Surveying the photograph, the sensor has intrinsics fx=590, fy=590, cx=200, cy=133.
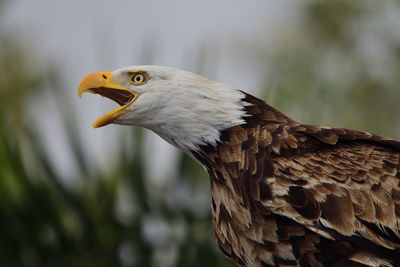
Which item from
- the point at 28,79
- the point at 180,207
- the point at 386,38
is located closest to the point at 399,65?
the point at 386,38

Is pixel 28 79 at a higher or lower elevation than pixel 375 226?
lower

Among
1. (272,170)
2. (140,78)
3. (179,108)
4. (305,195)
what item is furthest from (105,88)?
(305,195)

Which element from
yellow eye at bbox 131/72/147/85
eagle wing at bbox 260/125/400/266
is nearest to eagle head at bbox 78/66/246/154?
yellow eye at bbox 131/72/147/85

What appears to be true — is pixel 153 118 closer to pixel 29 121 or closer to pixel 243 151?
pixel 243 151

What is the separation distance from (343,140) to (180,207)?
2.18 metres

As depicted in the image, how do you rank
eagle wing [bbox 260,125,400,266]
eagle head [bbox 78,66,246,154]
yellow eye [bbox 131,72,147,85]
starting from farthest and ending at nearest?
yellow eye [bbox 131,72,147,85] → eagle head [bbox 78,66,246,154] → eagle wing [bbox 260,125,400,266]

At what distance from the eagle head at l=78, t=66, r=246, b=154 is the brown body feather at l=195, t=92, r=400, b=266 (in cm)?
9

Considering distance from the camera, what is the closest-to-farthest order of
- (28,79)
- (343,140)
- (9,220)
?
(343,140)
(9,220)
(28,79)

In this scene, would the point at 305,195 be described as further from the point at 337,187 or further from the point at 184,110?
the point at 184,110

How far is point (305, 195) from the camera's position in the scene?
297 centimetres

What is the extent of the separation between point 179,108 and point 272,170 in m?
0.64

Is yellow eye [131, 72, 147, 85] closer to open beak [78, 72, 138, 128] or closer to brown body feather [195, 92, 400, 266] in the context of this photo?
open beak [78, 72, 138, 128]

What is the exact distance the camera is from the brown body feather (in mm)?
2965

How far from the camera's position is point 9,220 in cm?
495
